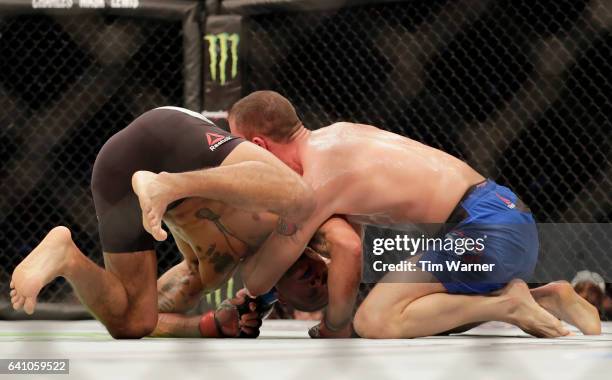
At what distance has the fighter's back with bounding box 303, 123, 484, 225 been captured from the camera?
2107mm

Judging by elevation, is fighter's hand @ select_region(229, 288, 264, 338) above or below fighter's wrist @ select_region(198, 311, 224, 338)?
above

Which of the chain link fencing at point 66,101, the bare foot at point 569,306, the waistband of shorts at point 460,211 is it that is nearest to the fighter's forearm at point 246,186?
the waistband of shorts at point 460,211

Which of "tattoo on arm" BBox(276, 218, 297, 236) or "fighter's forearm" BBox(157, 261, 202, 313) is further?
"fighter's forearm" BBox(157, 261, 202, 313)

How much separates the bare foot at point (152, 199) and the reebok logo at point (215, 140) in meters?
0.31

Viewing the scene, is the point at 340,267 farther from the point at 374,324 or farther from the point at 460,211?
the point at 460,211

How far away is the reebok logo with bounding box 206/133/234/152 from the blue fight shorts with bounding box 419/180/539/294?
0.58 meters

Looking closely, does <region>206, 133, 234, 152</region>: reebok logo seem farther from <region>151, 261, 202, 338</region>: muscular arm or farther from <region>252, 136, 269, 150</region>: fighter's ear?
<region>151, 261, 202, 338</region>: muscular arm

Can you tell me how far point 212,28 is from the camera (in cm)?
320

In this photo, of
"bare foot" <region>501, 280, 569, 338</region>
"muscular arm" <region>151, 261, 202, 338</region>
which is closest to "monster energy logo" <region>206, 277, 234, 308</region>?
"muscular arm" <region>151, 261, 202, 338</region>

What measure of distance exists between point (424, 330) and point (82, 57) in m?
2.05

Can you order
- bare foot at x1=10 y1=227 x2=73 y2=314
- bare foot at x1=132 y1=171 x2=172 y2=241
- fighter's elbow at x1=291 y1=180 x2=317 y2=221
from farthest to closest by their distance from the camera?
fighter's elbow at x1=291 y1=180 x2=317 y2=221 → bare foot at x1=10 y1=227 x2=73 y2=314 → bare foot at x1=132 y1=171 x2=172 y2=241

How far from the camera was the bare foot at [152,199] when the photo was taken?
1.50 m

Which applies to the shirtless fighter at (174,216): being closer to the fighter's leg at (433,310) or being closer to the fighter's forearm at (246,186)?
the fighter's forearm at (246,186)

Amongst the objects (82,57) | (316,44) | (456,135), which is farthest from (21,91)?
(456,135)
